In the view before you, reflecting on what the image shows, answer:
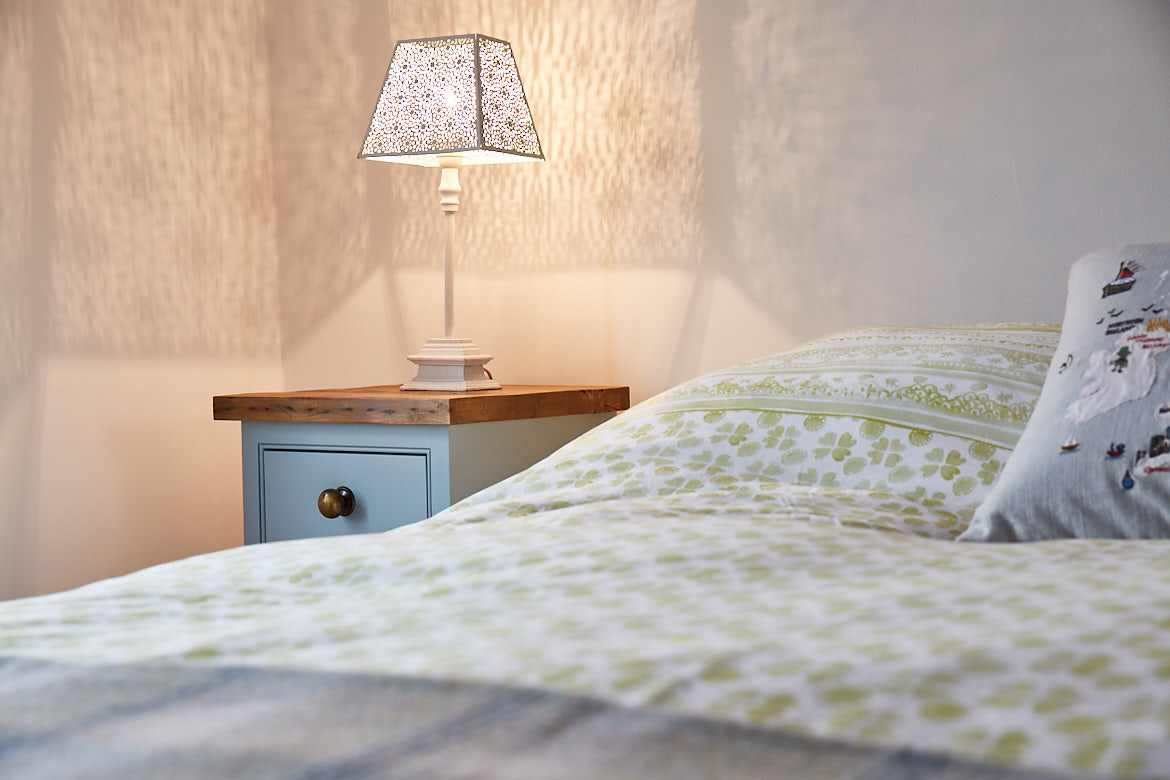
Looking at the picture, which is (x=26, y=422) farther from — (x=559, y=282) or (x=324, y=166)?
(x=559, y=282)

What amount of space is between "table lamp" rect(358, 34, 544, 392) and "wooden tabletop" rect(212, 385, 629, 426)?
2.5 inches

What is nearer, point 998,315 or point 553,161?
point 998,315

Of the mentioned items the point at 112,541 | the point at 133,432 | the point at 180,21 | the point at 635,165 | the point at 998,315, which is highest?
the point at 180,21

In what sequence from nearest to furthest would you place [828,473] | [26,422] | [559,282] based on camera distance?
[828,473] < [26,422] < [559,282]

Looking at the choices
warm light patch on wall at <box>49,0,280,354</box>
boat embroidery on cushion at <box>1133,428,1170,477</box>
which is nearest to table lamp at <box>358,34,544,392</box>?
warm light patch on wall at <box>49,0,280,354</box>

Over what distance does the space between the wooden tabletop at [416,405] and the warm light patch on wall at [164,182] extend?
0.41 meters

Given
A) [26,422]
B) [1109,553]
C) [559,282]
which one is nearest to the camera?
[1109,553]

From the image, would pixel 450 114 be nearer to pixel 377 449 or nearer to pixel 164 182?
pixel 377 449

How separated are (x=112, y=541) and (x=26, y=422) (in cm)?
28

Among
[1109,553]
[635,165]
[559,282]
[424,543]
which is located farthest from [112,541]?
Result: [1109,553]

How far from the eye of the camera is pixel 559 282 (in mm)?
2168

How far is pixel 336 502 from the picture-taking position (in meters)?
1.79

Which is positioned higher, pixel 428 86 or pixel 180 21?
pixel 180 21

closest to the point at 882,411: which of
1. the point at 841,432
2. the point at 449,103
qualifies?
the point at 841,432
